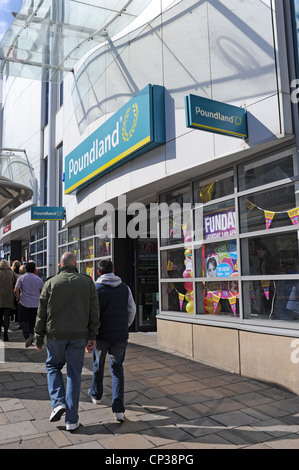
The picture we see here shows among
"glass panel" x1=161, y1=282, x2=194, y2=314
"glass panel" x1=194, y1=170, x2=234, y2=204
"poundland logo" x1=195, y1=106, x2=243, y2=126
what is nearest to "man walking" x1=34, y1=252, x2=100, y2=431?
"poundland logo" x1=195, y1=106, x2=243, y2=126

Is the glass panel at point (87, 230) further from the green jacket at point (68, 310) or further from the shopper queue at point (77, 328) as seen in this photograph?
the green jacket at point (68, 310)

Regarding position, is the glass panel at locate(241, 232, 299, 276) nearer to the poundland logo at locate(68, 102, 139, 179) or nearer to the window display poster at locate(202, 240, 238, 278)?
the window display poster at locate(202, 240, 238, 278)

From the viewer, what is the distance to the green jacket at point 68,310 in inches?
152

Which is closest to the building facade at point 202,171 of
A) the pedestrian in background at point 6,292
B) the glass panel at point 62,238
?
the pedestrian in background at point 6,292

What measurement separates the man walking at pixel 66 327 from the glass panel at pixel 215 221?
9.39 feet

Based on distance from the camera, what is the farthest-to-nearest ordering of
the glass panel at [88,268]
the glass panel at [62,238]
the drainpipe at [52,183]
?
1. the drainpipe at [52,183]
2. the glass panel at [62,238]
3. the glass panel at [88,268]

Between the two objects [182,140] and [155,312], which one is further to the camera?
[155,312]

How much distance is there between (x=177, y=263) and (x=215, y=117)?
10.4 feet

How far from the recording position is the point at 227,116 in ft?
17.1

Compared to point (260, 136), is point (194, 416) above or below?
below

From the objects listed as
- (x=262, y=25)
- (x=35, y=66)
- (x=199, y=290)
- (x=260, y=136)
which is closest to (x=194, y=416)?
(x=199, y=290)
